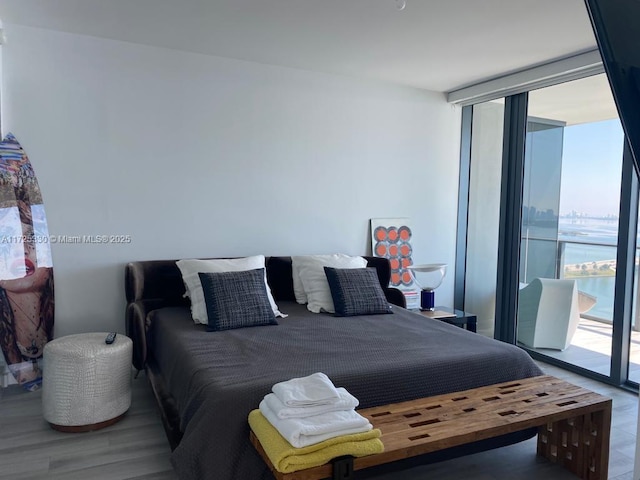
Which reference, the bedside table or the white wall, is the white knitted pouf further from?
the bedside table

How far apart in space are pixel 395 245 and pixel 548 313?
4.75ft

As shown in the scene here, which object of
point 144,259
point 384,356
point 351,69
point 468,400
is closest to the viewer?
point 468,400

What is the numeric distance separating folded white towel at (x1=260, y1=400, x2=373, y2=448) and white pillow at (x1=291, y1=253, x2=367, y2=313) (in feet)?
5.59

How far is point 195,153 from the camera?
3.63 metres

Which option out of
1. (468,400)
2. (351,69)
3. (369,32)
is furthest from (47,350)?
(351,69)

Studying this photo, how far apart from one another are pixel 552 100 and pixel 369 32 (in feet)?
6.18

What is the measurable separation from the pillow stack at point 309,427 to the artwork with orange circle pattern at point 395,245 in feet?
8.65

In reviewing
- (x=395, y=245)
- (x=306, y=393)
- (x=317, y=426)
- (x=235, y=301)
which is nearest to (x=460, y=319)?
(x=395, y=245)

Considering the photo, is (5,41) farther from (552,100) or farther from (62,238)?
(552,100)

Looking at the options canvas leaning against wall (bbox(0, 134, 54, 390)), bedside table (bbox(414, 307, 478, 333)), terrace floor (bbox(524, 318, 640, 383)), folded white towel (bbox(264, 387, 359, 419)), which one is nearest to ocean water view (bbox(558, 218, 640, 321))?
terrace floor (bbox(524, 318, 640, 383))

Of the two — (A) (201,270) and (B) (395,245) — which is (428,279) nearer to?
(B) (395,245)

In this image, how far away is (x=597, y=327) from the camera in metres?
3.67

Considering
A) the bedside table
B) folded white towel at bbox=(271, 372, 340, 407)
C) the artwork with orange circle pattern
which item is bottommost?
the bedside table

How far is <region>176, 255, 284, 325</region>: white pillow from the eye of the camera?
302 cm
